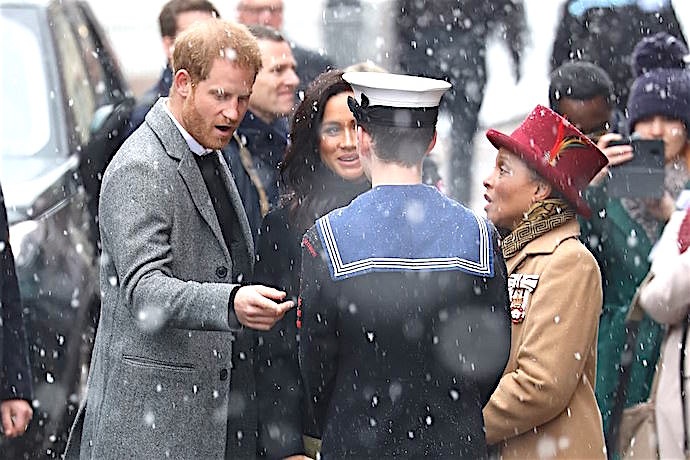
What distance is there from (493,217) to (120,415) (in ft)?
4.41

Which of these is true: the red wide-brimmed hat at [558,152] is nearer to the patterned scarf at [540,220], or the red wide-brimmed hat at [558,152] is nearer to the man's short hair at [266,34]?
the patterned scarf at [540,220]

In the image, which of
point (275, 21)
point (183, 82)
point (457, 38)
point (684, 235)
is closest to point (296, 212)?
point (183, 82)

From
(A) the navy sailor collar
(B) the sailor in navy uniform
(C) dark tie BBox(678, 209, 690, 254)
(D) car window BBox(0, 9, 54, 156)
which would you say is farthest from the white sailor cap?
(D) car window BBox(0, 9, 54, 156)

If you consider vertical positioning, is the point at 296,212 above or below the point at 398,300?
below

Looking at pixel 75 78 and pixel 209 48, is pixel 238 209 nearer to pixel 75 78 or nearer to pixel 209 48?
pixel 209 48

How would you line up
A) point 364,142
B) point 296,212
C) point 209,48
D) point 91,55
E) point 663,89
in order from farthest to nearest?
point 91,55, point 663,89, point 296,212, point 209,48, point 364,142

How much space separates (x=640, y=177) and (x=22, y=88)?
321cm

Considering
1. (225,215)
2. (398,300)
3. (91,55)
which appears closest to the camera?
(398,300)

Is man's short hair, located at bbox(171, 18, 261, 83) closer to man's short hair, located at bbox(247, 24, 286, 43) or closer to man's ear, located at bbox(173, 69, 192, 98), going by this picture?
man's ear, located at bbox(173, 69, 192, 98)

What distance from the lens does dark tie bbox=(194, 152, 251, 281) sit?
489cm

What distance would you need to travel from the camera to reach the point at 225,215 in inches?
195

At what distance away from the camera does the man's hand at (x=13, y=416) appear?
17.8ft

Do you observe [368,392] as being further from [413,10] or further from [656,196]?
[413,10]

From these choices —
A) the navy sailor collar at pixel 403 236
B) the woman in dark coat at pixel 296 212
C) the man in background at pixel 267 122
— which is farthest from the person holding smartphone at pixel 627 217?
the navy sailor collar at pixel 403 236
